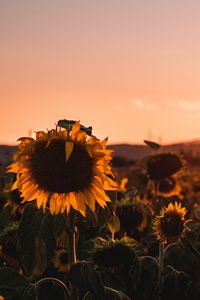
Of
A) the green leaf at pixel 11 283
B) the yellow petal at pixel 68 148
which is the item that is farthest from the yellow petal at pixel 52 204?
the green leaf at pixel 11 283

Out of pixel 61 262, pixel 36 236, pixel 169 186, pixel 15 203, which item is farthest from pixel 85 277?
pixel 169 186

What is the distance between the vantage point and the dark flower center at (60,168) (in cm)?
241

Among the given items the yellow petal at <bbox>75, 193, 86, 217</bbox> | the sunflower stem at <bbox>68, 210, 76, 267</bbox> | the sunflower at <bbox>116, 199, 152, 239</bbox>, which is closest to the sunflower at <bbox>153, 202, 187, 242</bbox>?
the sunflower at <bbox>116, 199, 152, 239</bbox>

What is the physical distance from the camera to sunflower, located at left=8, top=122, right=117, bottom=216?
2418 mm

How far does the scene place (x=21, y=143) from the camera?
2.51m

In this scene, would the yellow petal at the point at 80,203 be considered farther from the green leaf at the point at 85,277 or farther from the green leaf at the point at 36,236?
A: the green leaf at the point at 85,277

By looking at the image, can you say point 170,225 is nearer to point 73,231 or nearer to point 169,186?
point 73,231

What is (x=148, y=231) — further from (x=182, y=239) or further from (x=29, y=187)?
(x=29, y=187)

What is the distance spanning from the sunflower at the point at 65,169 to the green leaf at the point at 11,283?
330 millimetres

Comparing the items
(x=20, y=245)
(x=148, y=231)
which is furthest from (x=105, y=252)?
(x=148, y=231)

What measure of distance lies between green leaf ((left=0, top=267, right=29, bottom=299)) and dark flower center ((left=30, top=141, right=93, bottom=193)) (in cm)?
40

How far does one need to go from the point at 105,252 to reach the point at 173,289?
0.51m

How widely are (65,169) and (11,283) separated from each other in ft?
1.81

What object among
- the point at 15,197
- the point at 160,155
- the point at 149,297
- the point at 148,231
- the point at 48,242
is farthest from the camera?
the point at 160,155
